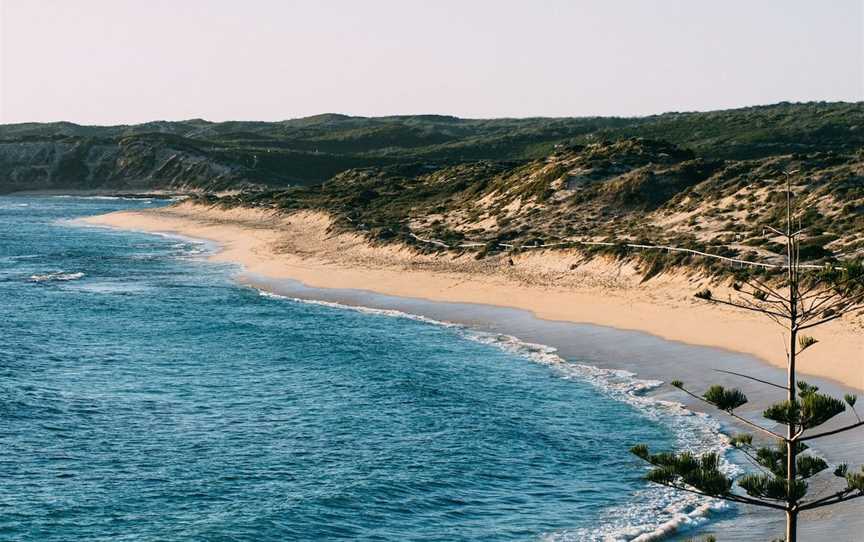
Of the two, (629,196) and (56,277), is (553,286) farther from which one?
(56,277)

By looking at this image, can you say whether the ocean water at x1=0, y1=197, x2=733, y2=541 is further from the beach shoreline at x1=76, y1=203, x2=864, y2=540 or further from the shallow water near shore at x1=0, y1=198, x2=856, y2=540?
the beach shoreline at x1=76, y1=203, x2=864, y2=540

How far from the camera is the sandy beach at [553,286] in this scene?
3133 cm

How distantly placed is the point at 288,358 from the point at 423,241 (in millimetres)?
26377

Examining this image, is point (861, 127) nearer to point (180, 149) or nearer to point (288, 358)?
point (180, 149)

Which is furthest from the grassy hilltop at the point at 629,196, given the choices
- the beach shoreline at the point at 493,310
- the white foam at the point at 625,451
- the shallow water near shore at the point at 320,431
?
the shallow water near shore at the point at 320,431

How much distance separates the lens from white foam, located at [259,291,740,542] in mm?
18516

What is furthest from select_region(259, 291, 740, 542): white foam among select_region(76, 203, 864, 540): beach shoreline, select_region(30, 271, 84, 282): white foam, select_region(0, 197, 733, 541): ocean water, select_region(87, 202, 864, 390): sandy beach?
select_region(30, 271, 84, 282): white foam

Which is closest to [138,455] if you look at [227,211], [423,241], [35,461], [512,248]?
[35,461]

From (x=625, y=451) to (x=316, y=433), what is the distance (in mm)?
7209

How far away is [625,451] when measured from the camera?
23.5 metres

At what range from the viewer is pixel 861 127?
14238cm

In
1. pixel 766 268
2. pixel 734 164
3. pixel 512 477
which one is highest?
pixel 734 164

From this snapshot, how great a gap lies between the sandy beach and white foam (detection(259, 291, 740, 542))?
3.94 m

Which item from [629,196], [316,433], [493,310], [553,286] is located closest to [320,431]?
[316,433]
